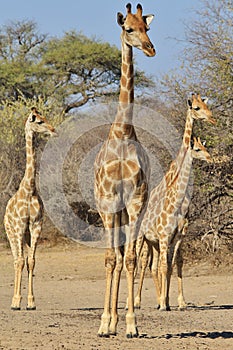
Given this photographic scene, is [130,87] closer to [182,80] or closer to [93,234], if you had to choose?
[182,80]

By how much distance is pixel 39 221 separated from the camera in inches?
446

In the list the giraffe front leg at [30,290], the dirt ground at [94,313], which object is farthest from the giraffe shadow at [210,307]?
the giraffe front leg at [30,290]

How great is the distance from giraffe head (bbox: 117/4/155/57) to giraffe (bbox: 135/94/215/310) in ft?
13.1

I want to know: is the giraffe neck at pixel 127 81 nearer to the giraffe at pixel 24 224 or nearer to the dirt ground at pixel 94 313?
the dirt ground at pixel 94 313

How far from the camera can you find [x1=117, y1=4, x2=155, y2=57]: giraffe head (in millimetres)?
7566

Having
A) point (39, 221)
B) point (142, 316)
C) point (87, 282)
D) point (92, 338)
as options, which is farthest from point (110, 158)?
point (87, 282)

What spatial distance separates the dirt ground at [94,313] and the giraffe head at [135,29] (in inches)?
113

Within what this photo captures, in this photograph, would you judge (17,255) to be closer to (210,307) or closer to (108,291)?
(210,307)

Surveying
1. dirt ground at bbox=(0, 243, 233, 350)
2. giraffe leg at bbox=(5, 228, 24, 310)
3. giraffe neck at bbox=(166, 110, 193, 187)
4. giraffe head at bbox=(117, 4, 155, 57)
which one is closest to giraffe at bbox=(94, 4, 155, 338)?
giraffe head at bbox=(117, 4, 155, 57)

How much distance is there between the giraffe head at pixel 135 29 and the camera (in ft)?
24.8

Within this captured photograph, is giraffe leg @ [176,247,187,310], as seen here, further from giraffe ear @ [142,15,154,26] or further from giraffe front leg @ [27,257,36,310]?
giraffe ear @ [142,15,154,26]

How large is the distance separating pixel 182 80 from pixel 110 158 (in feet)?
29.9

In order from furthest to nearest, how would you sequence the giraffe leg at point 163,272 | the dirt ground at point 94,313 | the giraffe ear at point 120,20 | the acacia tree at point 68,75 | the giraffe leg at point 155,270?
the acacia tree at point 68,75 → the giraffe leg at point 155,270 → the giraffe leg at point 163,272 → the giraffe ear at point 120,20 → the dirt ground at point 94,313

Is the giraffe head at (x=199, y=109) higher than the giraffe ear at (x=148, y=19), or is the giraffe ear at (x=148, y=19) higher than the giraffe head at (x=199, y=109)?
the giraffe ear at (x=148, y=19)
